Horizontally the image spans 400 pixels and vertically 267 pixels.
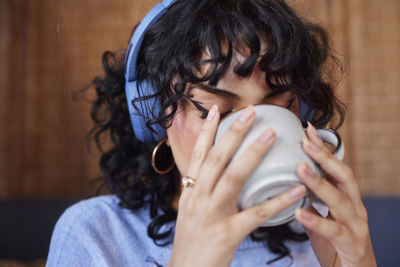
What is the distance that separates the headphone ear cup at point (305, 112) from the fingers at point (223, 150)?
36 centimetres

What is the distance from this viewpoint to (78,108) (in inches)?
72.0

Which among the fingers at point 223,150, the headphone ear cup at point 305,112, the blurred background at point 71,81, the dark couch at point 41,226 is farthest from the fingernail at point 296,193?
the blurred background at point 71,81

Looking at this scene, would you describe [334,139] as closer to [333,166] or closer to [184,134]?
[333,166]

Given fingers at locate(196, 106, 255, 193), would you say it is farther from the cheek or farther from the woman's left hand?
the cheek

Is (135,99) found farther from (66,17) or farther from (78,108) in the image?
(66,17)

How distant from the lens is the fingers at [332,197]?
0.51 meters

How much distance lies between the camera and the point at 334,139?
611 mm

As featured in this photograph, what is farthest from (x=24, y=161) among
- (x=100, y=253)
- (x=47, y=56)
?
(x=100, y=253)

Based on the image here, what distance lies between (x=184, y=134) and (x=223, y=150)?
0.83 ft

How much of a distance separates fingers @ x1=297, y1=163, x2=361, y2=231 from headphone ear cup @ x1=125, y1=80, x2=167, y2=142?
420 mm

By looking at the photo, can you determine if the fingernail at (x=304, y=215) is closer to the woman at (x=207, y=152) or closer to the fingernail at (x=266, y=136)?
the woman at (x=207, y=152)

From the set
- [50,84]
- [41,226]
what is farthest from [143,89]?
[50,84]

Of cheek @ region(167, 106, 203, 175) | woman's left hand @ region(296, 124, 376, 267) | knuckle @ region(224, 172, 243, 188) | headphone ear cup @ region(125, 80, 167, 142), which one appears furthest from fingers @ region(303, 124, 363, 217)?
headphone ear cup @ region(125, 80, 167, 142)

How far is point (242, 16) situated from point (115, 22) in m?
1.26
